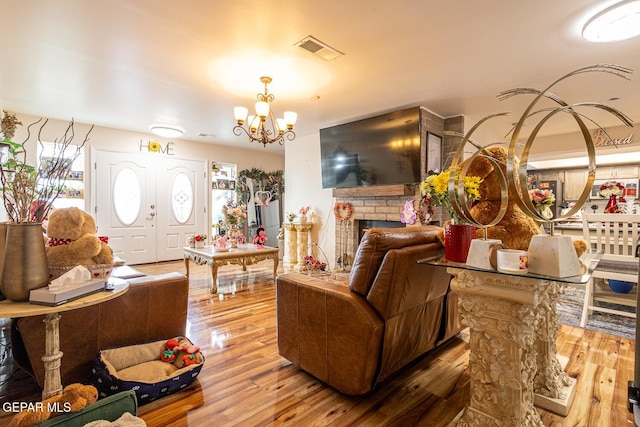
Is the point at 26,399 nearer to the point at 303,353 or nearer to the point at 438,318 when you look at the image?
the point at 303,353

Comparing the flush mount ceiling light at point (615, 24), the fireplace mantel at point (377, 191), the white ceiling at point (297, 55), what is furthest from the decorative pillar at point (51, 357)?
the fireplace mantel at point (377, 191)

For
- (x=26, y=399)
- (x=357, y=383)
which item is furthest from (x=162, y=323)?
(x=357, y=383)

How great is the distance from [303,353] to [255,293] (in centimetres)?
201

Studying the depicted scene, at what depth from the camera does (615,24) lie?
2.09 metres

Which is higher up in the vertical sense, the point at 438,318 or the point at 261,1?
the point at 261,1

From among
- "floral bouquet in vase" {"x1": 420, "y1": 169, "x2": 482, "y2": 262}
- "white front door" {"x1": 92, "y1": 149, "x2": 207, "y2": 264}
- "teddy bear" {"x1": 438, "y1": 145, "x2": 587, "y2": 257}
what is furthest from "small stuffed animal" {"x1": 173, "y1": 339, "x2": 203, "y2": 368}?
"white front door" {"x1": 92, "y1": 149, "x2": 207, "y2": 264}

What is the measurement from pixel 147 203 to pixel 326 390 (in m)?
5.31

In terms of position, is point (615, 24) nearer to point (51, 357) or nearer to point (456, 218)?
point (456, 218)

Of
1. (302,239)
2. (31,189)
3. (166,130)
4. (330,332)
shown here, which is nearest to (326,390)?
(330,332)

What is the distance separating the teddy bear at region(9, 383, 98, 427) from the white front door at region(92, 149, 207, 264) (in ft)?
16.4

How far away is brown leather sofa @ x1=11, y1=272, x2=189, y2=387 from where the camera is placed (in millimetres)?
1646

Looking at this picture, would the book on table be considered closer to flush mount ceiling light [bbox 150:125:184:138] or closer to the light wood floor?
the light wood floor

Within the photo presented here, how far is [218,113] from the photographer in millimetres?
4402

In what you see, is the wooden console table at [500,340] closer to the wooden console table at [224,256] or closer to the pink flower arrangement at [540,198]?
the pink flower arrangement at [540,198]
